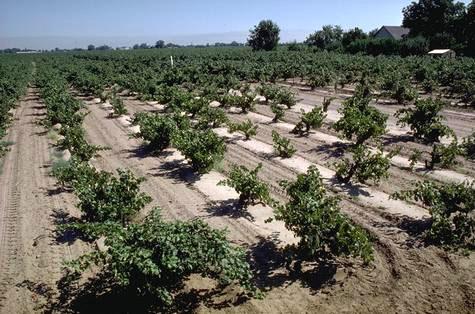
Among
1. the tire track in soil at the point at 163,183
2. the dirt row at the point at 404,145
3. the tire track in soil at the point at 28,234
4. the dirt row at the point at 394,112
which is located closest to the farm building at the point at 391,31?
the dirt row at the point at 394,112

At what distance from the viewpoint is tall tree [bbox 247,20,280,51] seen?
238ft

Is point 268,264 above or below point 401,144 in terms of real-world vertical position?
below

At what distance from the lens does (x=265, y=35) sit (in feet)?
240

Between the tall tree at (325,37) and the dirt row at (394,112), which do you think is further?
the tall tree at (325,37)

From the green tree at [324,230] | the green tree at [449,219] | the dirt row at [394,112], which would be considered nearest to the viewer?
the green tree at [324,230]

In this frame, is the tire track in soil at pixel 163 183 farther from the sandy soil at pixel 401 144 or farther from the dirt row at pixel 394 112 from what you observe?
the dirt row at pixel 394 112

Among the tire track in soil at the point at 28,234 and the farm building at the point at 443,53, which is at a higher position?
the farm building at the point at 443,53

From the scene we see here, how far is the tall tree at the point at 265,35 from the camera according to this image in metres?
72.4

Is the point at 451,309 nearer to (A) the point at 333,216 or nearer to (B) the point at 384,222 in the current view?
(A) the point at 333,216

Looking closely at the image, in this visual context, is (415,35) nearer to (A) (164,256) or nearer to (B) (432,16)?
(B) (432,16)

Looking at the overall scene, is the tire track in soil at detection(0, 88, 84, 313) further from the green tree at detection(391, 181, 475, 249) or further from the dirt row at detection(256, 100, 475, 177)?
the dirt row at detection(256, 100, 475, 177)

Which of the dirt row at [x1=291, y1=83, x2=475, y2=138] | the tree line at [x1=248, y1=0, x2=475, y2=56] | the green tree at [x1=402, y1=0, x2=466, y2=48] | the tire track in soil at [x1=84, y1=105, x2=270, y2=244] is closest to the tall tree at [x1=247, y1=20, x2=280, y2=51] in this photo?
the tree line at [x1=248, y1=0, x2=475, y2=56]

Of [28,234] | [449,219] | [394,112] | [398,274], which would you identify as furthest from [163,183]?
[394,112]

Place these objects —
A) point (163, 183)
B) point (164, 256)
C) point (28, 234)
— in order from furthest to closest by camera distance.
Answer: point (163, 183), point (28, 234), point (164, 256)
